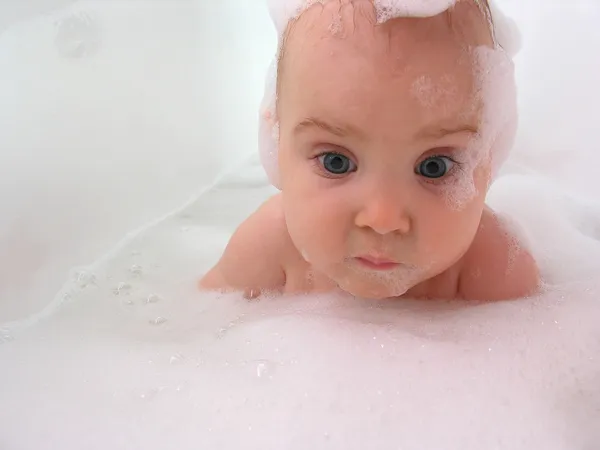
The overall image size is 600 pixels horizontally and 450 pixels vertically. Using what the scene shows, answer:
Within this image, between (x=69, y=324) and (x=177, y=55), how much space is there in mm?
859

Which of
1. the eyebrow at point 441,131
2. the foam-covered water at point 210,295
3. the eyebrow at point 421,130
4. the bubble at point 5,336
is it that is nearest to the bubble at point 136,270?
the foam-covered water at point 210,295

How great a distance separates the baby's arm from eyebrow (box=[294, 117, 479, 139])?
289mm

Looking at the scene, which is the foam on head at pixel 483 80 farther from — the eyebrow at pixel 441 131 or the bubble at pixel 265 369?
the bubble at pixel 265 369

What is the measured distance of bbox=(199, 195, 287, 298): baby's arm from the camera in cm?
111

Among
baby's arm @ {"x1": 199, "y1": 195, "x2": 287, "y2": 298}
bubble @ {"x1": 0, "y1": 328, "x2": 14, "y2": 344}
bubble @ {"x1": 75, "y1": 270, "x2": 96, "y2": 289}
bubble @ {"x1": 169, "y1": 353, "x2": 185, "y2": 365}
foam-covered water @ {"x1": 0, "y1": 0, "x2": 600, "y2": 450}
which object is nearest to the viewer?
foam-covered water @ {"x1": 0, "y1": 0, "x2": 600, "y2": 450}

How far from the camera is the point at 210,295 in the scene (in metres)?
1.17

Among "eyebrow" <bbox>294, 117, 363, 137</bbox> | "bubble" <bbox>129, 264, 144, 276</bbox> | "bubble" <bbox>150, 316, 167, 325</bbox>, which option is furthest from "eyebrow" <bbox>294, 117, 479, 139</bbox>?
"bubble" <bbox>129, 264, 144, 276</bbox>

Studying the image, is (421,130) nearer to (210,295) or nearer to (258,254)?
(258,254)

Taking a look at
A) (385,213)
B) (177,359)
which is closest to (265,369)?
(177,359)

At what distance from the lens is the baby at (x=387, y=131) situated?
792mm

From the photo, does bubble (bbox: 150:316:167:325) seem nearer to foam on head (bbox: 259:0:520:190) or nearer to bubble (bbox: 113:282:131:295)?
bubble (bbox: 113:282:131:295)

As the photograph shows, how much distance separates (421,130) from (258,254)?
1.34ft

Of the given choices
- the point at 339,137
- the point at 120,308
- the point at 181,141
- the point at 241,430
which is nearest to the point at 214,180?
the point at 181,141

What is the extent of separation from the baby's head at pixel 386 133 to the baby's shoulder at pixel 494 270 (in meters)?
0.15
